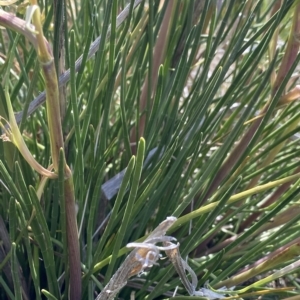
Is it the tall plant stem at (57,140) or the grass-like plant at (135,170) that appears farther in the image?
the grass-like plant at (135,170)

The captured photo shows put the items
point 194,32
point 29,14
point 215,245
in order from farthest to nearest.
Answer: point 215,245 → point 194,32 → point 29,14

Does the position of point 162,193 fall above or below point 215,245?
above

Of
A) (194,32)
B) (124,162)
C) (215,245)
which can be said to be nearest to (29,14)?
(194,32)

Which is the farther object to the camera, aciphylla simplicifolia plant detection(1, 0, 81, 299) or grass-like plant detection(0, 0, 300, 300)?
grass-like plant detection(0, 0, 300, 300)

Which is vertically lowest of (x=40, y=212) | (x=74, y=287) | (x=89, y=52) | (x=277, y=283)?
(x=277, y=283)

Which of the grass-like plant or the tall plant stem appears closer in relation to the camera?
the tall plant stem

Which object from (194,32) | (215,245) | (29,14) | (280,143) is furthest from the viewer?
(215,245)

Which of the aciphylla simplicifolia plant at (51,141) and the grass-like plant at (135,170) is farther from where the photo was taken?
the grass-like plant at (135,170)

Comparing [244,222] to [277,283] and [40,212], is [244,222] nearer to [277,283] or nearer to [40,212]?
[277,283]

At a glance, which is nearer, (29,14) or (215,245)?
(29,14)
